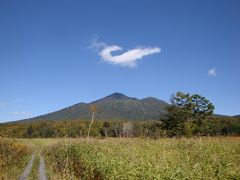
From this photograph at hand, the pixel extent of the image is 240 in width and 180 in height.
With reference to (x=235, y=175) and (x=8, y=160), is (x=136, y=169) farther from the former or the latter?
(x=8, y=160)

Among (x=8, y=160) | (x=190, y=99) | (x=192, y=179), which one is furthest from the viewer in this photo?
(x=190, y=99)

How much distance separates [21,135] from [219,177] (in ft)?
303

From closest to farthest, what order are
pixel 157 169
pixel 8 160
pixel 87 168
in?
pixel 157 169
pixel 87 168
pixel 8 160

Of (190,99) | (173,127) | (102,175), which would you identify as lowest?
(102,175)

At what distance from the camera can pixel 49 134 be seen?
93.4 metres

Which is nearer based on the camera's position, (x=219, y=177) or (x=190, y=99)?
(x=219, y=177)

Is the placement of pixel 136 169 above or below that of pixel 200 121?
below

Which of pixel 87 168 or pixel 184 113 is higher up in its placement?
pixel 184 113

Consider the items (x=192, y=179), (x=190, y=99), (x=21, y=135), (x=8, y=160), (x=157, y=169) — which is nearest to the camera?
(x=192, y=179)

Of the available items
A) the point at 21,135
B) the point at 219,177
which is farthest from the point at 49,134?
the point at 219,177

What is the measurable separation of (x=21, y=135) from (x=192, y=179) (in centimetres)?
9224

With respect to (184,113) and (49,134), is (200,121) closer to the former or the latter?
(184,113)

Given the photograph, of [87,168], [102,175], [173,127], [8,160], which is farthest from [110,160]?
[173,127]

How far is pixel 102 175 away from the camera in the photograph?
8.79 m
